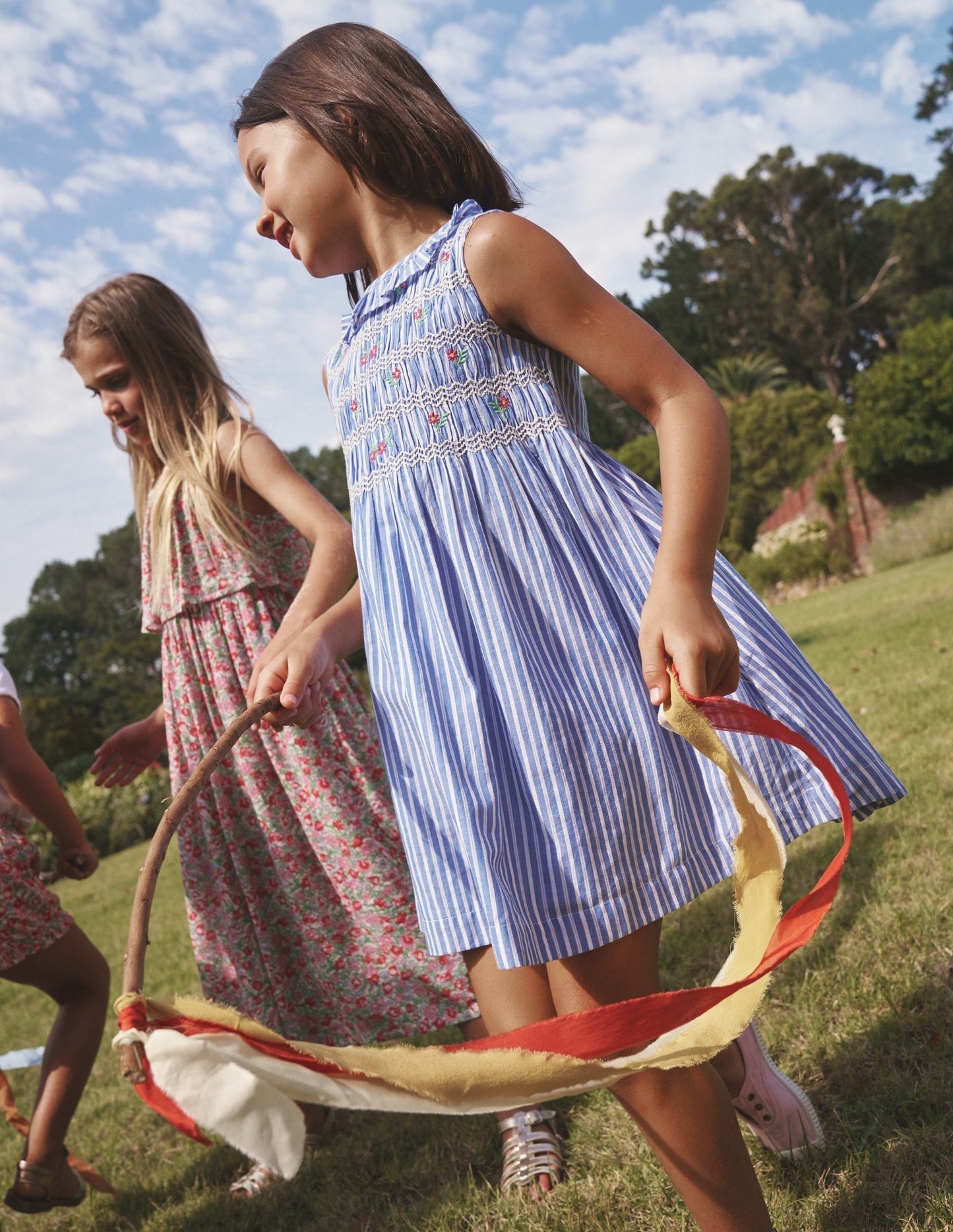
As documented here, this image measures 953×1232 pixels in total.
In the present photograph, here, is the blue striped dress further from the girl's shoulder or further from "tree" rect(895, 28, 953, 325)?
"tree" rect(895, 28, 953, 325)

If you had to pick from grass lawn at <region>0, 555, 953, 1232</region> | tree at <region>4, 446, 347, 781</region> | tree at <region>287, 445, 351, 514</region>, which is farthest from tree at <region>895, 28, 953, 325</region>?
grass lawn at <region>0, 555, 953, 1232</region>

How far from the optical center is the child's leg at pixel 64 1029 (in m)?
2.48

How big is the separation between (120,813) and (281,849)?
1238cm

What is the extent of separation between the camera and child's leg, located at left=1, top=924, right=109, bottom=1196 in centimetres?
248

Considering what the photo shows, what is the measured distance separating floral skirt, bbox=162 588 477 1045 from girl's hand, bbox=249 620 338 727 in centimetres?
96

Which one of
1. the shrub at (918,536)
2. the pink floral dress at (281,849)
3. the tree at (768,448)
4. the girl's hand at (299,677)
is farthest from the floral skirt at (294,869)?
the tree at (768,448)

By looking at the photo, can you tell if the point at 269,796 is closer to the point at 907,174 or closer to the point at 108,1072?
the point at 108,1072

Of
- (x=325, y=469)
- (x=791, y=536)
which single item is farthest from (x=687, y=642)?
(x=325, y=469)

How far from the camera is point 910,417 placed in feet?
64.6

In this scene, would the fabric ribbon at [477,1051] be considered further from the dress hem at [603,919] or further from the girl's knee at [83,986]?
the girl's knee at [83,986]

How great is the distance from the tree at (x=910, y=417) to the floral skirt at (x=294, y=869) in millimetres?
19354

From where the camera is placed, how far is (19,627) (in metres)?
48.2

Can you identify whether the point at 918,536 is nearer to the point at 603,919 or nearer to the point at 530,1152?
the point at 530,1152

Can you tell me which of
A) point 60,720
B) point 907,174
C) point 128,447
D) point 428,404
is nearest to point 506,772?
point 428,404
